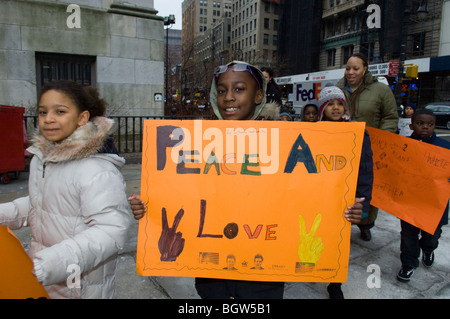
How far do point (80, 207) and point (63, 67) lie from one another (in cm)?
948

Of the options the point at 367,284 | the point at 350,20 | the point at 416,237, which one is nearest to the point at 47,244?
the point at 367,284

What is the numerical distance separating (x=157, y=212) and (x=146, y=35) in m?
9.98

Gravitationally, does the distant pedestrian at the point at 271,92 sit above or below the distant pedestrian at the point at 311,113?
above

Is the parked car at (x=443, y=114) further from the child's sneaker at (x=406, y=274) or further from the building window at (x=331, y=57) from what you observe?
the building window at (x=331, y=57)

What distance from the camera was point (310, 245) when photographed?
179 centimetres

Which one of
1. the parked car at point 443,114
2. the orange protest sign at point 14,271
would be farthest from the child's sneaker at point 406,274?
the parked car at point 443,114

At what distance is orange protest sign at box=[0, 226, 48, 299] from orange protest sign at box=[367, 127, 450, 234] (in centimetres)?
291

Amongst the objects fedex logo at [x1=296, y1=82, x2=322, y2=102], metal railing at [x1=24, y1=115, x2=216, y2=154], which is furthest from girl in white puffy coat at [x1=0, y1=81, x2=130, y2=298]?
metal railing at [x1=24, y1=115, x2=216, y2=154]

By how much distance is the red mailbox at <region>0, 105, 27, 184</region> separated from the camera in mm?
6090

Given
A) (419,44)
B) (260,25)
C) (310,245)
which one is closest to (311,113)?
(310,245)

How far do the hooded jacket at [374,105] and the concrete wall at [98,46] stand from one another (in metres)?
7.76

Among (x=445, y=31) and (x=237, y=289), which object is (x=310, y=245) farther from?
(x=445, y=31)

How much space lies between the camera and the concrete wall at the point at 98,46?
8938 mm

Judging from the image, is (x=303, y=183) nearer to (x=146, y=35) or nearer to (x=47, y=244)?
(x=47, y=244)
